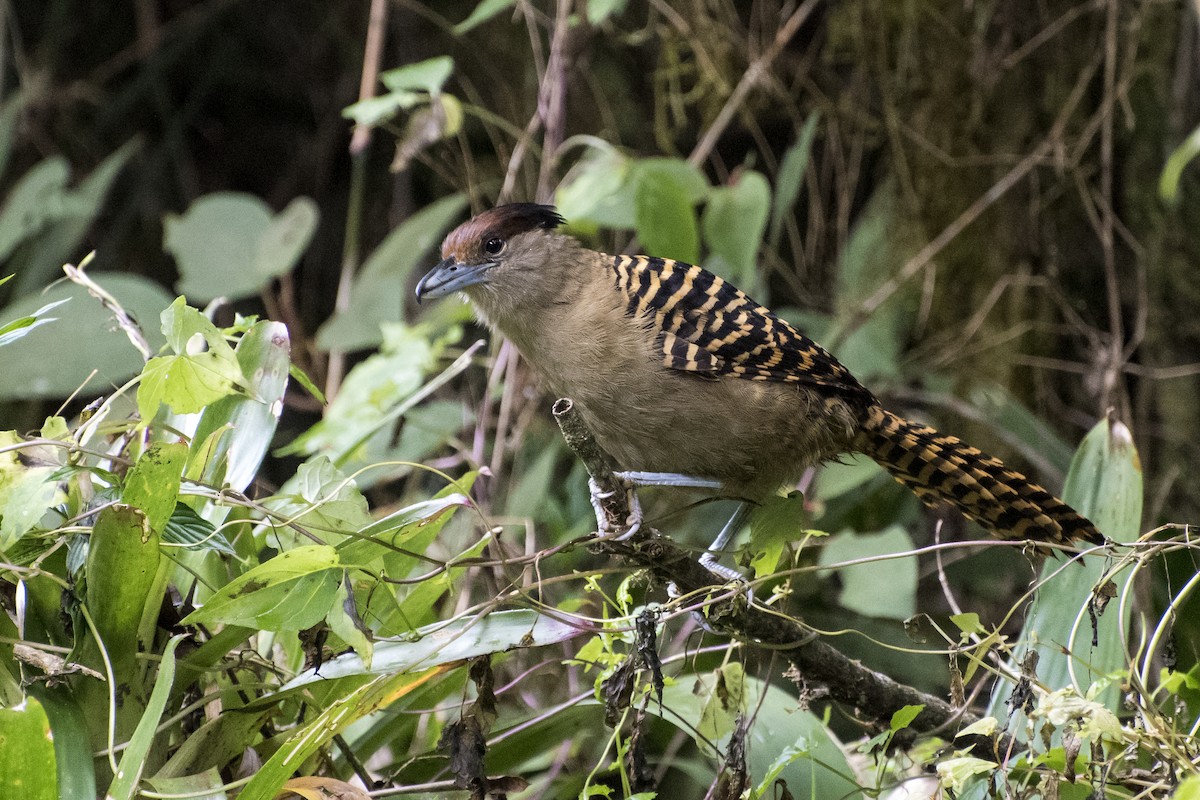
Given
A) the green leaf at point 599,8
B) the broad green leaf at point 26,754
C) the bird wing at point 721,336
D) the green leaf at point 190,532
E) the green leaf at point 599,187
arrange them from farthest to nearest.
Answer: the green leaf at point 599,8
the green leaf at point 599,187
the bird wing at point 721,336
the green leaf at point 190,532
the broad green leaf at point 26,754

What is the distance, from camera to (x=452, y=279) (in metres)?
2.39

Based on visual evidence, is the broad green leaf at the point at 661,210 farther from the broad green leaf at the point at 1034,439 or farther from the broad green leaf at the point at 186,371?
the broad green leaf at the point at 186,371

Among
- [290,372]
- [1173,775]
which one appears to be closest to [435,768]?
[290,372]

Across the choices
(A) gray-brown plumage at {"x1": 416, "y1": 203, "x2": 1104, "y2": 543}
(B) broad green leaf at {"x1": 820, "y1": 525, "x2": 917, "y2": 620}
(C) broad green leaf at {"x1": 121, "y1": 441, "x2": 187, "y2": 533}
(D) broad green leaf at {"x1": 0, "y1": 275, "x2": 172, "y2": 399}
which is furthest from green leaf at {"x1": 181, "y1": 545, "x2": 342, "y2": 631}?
(D) broad green leaf at {"x1": 0, "y1": 275, "x2": 172, "y2": 399}

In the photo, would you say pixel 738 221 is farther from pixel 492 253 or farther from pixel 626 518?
pixel 626 518

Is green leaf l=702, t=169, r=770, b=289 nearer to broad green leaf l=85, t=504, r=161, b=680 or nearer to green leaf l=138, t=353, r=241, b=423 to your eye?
green leaf l=138, t=353, r=241, b=423

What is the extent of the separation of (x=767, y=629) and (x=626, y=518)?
0.92ft

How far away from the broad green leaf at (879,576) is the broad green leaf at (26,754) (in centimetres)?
164

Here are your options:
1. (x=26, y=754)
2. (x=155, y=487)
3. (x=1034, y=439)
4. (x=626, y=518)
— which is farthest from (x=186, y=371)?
(x=1034, y=439)

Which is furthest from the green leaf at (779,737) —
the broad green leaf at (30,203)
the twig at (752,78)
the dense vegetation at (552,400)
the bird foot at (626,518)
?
the broad green leaf at (30,203)

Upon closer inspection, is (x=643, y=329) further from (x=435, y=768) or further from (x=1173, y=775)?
(x=1173, y=775)

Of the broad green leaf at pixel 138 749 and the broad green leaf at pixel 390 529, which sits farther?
the broad green leaf at pixel 390 529

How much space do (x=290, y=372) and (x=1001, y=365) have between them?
8.55 feet

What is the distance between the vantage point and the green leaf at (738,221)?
9.63ft
